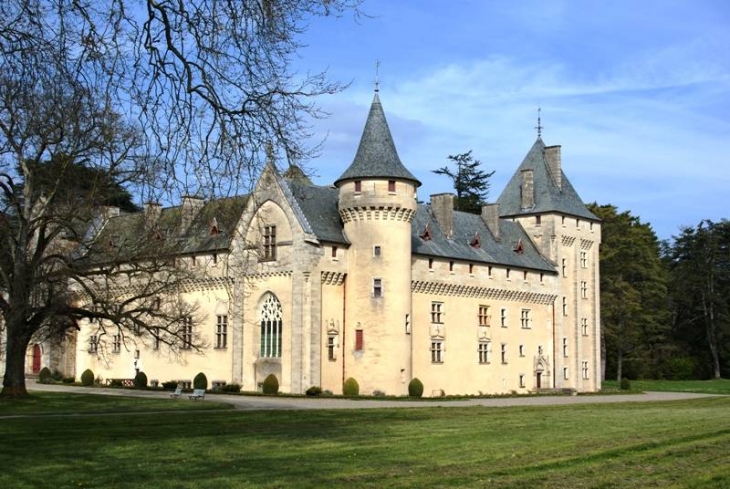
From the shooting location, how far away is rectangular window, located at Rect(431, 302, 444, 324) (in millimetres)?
52594

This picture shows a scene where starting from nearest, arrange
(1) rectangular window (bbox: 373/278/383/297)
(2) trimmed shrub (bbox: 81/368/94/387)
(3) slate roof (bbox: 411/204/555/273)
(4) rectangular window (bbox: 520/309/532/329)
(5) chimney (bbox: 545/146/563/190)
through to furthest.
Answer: (1) rectangular window (bbox: 373/278/383/297)
(3) slate roof (bbox: 411/204/555/273)
(2) trimmed shrub (bbox: 81/368/94/387)
(4) rectangular window (bbox: 520/309/532/329)
(5) chimney (bbox: 545/146/563/190)

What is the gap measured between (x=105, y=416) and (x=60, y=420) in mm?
2311

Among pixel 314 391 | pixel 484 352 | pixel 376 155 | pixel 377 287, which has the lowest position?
pixel 314 391

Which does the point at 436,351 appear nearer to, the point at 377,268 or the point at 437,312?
the point at 437,312

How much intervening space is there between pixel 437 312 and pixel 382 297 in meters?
5.34

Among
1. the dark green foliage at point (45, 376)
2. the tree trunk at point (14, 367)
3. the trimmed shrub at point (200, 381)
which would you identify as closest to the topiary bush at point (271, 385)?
the trimmed shrub at point (200, 381)

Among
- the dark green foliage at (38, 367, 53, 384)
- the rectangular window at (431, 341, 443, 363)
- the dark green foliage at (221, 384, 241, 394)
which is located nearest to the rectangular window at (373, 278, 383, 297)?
the rectangular window at (431, 341, 443, 363)

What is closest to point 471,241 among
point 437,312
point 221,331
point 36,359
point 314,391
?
point 437,312

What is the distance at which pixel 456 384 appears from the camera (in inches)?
2089

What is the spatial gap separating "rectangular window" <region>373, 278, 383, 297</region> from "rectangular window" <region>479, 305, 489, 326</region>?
928cm

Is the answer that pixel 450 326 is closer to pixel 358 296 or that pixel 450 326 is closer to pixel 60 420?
pixel 358 296

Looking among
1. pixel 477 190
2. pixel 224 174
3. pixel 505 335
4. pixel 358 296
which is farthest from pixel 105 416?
pixel 477 190

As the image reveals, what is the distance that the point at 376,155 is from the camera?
49.0 m

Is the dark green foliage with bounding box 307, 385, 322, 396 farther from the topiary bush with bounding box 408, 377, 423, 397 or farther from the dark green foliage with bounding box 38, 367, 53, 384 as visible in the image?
the dark green foliage with bounding box 38, 367, 53, 384
